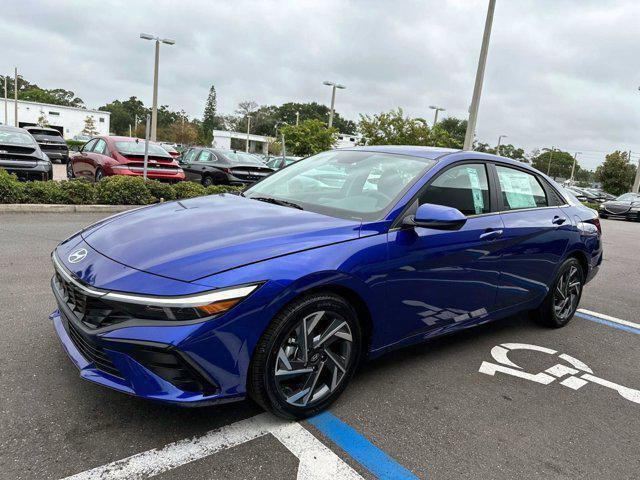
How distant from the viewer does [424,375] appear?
3416 millimetres

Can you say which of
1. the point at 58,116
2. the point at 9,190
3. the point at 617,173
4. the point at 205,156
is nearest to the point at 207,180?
the point at 205,156

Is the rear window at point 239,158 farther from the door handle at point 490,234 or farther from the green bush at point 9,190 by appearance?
the door handle at point 490,234

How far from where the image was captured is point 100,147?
12477 millimetres

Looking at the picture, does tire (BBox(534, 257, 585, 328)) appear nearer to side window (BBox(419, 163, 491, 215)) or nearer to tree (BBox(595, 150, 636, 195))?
side window (BBox(419, 163, 491, 215))

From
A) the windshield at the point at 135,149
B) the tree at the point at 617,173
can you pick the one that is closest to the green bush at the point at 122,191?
the windshield at the point at 135,149

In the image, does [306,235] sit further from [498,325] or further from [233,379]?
[498,325]

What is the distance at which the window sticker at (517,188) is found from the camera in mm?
3951

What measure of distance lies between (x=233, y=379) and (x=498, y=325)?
3132 millimetres

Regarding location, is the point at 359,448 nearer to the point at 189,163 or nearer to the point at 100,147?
the point at 100,147

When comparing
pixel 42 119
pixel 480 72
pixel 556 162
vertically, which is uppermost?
pixel 556 162

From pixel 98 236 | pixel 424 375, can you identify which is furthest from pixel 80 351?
pixel 424 375

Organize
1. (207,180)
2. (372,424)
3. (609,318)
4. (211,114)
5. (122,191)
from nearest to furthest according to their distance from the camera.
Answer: (372,424), (609,318), (122,191), (207,180), (211,114)

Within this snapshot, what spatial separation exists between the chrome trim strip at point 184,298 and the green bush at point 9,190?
26.6 feet

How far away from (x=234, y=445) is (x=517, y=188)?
305 centimetres
